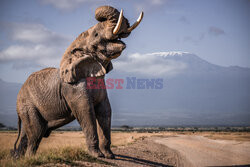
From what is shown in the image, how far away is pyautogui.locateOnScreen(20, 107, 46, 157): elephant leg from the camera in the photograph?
7027 millimetres

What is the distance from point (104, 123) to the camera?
735 centimetres

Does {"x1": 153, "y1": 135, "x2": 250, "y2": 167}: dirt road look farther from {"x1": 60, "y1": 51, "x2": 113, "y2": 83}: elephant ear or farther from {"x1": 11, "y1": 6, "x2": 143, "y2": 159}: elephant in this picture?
{"x1": 60, "y1": 51, "x2": 113, "y2": 83}: elephant ear

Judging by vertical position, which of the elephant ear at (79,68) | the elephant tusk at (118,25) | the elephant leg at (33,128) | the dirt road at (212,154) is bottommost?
the dirt road at (212,154)

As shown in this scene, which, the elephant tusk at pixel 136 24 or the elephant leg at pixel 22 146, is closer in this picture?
the elephant tusk at pixel 136 24

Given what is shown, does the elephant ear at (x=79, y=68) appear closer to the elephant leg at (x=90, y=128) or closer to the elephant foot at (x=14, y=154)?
the elephant leg at (x=90, y=128)

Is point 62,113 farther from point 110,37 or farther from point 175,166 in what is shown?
point 175,166

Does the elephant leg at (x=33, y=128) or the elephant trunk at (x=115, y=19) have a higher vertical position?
the elephant trunk at (x=115, y=19)

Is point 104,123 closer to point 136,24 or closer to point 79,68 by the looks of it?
point 79,68

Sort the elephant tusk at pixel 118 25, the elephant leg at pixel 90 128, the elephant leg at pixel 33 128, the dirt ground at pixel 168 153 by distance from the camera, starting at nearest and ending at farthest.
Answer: the elephant tusk at pixel 118 25 < the elephant leg at pixel 90 128 < the elephant leg at pixel 33 128 < the dirt ground at pixel 168 153

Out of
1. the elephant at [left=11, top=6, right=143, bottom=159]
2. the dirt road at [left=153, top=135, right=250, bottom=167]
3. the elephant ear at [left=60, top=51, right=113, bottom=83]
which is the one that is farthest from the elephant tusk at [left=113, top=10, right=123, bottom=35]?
the dirt road at [left=153, top=135, right=250, bottom=167]

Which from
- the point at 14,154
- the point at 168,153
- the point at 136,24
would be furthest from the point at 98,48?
the point at 168,153

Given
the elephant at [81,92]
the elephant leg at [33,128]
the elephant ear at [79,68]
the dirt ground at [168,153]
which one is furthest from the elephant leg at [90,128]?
the elephant leg at [33,128]

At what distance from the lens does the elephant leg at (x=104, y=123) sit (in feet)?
24.0

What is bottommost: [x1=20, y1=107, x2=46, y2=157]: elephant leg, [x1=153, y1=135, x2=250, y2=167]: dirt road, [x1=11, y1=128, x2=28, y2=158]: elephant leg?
[x1=153, y1=135, x2=250, y2=167]: dirt road
